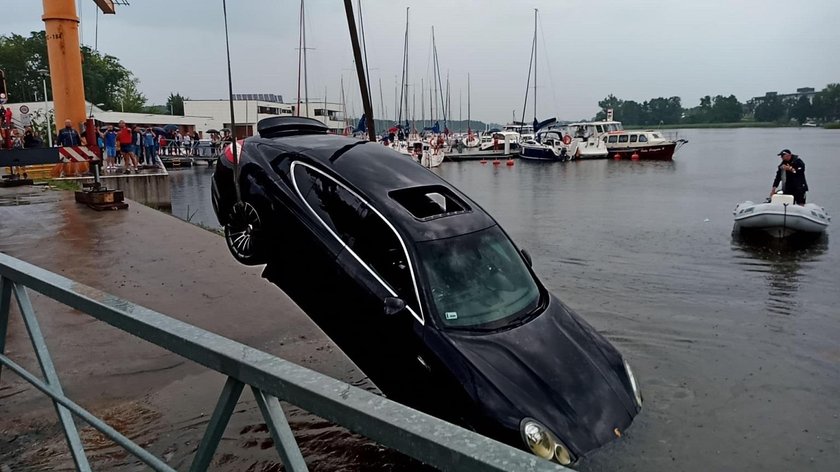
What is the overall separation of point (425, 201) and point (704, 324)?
5207mm

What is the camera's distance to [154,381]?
572 centimetres

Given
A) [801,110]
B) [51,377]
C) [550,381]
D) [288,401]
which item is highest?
[801,110]

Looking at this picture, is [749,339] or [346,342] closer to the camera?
[346,342]

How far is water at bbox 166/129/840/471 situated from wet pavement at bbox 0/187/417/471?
2.50 m

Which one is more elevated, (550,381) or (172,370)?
(550,381)

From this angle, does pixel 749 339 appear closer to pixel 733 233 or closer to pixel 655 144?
pixel 733 233

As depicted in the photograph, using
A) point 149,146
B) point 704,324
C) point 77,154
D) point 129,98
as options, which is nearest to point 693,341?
point 704,324

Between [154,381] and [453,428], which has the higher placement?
[453,428]

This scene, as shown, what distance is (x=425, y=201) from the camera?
6.10 metres

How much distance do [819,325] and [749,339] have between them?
4.71ft

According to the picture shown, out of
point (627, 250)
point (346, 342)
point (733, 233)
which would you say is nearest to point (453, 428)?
point (346, 342)

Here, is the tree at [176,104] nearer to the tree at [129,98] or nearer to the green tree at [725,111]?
the tree at [129,98]

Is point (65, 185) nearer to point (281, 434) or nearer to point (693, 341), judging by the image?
point (693, 341)

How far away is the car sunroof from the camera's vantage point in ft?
19.1
